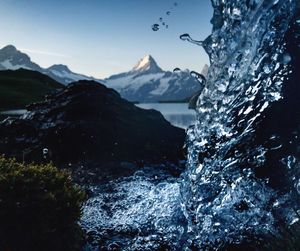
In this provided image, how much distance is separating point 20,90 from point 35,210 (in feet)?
281

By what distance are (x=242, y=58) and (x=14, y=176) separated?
8875mm

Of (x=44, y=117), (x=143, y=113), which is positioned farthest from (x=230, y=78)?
(x=143, y=113)

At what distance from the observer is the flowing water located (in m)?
10.2

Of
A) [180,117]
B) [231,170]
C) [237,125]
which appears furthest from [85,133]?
[180,117]

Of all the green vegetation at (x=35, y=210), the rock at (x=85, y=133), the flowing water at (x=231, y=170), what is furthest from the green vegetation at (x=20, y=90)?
the green vegetation at (x=35, y=210)

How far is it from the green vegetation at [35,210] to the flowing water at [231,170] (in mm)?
1830

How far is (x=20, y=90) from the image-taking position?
87.8m

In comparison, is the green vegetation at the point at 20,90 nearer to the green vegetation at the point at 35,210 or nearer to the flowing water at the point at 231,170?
the flowing water at the point at 231,170

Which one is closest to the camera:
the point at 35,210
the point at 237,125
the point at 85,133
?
the point at 35,210

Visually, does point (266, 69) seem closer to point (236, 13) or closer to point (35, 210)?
point (236, 13)

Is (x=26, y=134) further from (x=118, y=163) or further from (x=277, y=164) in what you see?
(x=277, y=164)

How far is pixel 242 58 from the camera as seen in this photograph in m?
13.0

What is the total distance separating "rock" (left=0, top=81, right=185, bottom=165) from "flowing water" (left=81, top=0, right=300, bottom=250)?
7.02m

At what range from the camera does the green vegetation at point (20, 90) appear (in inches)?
2707
